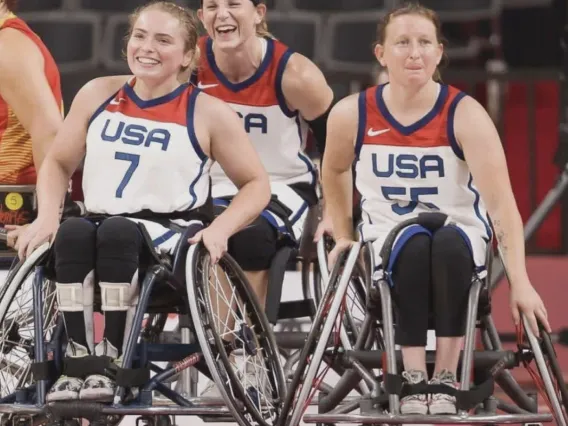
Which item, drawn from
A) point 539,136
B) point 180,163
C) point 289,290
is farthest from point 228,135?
point 539,136

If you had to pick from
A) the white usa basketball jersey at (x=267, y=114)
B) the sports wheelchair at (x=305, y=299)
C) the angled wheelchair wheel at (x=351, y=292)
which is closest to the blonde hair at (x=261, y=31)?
the white usa basketball jersey at (x=267, y=114)

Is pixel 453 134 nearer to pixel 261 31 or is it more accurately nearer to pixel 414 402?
pixel 414 402

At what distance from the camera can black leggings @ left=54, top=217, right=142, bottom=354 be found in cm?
334

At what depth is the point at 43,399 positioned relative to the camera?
10.8ft

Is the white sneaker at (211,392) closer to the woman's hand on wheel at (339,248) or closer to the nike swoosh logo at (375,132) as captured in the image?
the woman's hand on wheel at (339,248)

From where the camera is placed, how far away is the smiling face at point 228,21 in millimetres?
4230

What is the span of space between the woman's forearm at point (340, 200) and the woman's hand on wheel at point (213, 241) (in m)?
0.39

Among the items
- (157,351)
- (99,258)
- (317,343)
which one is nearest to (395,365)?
(317,343)

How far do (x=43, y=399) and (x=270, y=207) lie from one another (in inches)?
41.5

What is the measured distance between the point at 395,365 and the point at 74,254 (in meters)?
0.78

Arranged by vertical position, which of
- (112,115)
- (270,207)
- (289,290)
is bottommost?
(289,290)

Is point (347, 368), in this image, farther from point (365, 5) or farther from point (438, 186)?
point (365, 5)

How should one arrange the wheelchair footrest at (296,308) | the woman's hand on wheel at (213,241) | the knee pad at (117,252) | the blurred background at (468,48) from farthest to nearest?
the blurred background at (468,48) < the wheelchair footrest at (296,308) < the woman's hand on wheel at (213,241) < the knee pad at (117,252)

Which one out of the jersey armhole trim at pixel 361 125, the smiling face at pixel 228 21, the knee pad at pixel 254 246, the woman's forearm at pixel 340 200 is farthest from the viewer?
the smiling face at pixel 228 21
